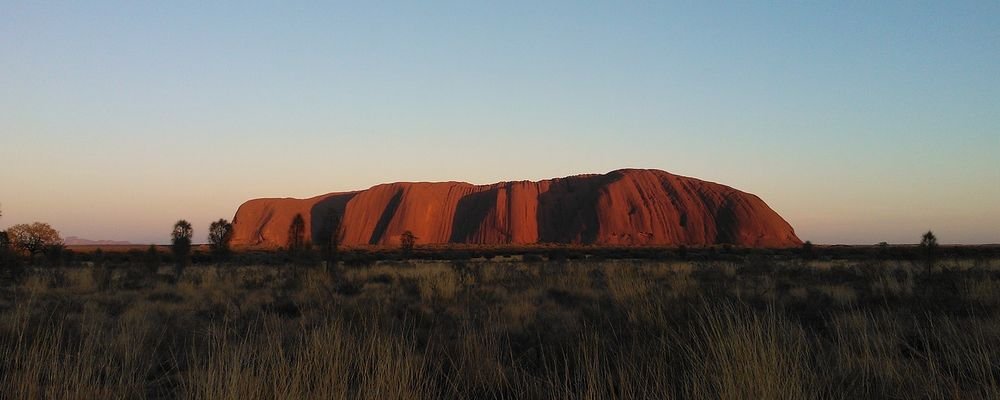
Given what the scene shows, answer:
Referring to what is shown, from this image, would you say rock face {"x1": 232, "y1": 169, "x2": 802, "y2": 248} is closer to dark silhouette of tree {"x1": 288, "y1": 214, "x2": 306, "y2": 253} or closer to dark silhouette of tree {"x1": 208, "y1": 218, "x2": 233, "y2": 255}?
dark silhouette of tree {"x1": 208, "y1": 218, "x2": 233, "y2": 255}

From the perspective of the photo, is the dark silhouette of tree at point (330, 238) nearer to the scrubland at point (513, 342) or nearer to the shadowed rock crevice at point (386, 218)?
the scrubland at point (513, 342)

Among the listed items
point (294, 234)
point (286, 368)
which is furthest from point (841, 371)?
point (294, 234)

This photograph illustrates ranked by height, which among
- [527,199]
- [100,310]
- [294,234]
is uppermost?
[527,199]

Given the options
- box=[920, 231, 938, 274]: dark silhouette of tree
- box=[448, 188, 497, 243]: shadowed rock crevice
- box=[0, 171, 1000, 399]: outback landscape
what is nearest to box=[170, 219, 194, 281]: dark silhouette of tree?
box=[0, 171, 1000, 399]: outback landscape

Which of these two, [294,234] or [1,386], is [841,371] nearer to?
[1,386]

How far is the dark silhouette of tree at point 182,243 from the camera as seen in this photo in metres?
26.5

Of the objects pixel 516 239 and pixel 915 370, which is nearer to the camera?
pixel 915 370

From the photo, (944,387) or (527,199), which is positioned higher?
(527,199)

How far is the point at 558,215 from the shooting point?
94.3m

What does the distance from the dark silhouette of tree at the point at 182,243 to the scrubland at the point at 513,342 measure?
9442mm

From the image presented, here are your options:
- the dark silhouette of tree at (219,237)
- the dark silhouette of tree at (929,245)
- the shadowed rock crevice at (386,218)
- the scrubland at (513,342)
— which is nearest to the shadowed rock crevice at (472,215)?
the shadowed rock crevice at (386,218)

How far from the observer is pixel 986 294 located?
10.0 meters

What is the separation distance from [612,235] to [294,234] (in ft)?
216

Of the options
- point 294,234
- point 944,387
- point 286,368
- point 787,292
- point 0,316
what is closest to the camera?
point 286,368
